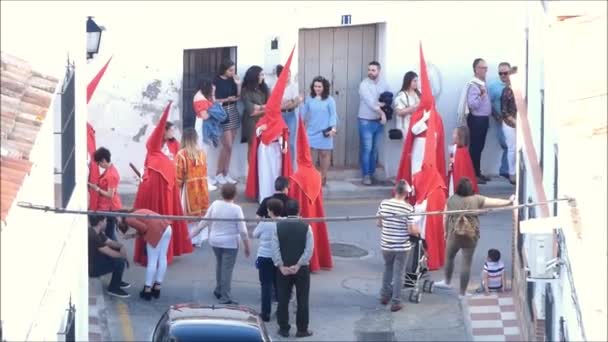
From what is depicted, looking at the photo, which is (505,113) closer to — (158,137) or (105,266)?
(158,137)

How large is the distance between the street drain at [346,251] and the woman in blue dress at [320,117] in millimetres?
2011

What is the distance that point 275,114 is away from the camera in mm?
19172

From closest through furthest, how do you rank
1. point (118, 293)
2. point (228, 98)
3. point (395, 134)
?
point (118, 293) < point (228, 98) < point (395, 134)

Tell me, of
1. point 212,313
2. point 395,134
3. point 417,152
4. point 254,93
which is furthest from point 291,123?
point 212,313

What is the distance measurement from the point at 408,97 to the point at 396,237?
4.97 metres

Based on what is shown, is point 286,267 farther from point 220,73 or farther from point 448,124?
point 448,124

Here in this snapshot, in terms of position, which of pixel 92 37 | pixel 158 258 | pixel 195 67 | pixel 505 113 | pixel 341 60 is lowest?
pixel 158 258

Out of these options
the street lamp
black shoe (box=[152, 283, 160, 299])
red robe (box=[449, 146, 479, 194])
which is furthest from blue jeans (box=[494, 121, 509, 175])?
black shoe (box=[152, 283, 160, 299])

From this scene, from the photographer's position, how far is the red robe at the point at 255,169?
19297mm

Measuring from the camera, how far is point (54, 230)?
11.7m

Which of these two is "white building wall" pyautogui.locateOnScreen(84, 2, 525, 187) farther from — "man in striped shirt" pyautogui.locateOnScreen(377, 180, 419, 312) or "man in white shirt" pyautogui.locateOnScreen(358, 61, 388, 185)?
"man in striped shirt" pyautogui.locateOnScreen(377, 180, 419, 312)

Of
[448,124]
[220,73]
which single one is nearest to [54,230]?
[220,73]

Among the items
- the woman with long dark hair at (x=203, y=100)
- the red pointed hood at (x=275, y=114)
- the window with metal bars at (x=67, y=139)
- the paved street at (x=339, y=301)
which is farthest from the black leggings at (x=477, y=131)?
the window with metal bars at (x=67, y=139)

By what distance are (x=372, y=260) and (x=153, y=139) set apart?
3.04 m
